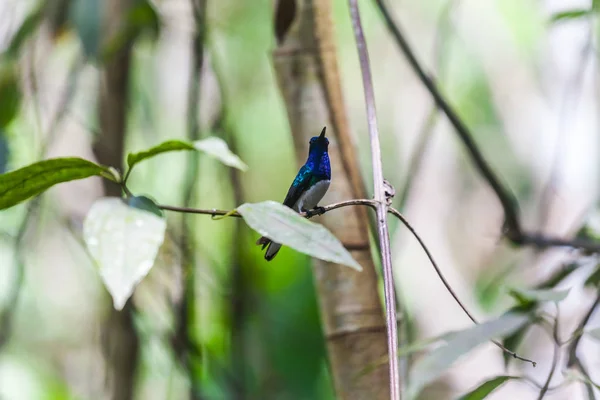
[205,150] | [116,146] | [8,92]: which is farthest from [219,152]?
[8,92]

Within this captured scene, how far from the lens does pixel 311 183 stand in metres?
0.87

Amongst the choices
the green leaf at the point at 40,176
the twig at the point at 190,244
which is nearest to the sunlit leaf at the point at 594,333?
the green leaf at the point at 40,176

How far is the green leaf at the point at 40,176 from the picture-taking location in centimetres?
70

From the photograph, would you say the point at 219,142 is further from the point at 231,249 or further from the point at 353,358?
the point at 231,249

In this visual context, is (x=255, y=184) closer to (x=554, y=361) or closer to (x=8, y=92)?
(x=8, y=92)

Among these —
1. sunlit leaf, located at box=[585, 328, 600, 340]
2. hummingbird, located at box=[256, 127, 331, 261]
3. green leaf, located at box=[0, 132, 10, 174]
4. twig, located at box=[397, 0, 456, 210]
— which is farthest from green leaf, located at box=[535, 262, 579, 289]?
green leaf, located at box=[0, 132, 10, 174]

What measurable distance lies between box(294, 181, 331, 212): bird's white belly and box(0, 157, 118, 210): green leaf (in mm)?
248

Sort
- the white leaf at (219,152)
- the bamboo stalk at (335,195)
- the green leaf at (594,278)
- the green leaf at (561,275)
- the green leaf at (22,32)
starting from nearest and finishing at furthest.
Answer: the white leaf at (219,152), the bamboo stalk at (335,195), the green leaf at (594,278), the green leaf at (561,275), the green leaf at (22,32)

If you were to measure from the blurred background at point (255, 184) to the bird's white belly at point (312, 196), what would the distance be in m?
0.29

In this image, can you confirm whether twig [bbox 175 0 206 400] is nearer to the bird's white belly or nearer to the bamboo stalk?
the bamboo stalk

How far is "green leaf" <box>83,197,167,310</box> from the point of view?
1.82 feet

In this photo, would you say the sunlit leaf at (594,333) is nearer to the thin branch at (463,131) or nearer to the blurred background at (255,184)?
the blurred background at (255,184)

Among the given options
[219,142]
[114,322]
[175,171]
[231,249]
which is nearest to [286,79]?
[219,142]

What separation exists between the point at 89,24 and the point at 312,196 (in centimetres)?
92
